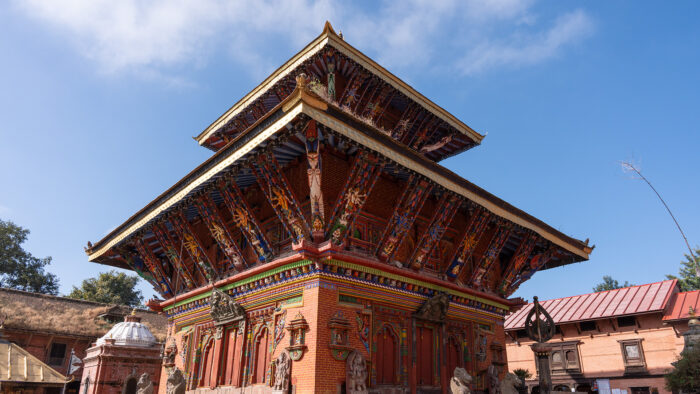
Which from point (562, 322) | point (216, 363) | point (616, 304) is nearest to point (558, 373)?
point (562, 322)

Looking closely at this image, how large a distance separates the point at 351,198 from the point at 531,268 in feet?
28.8

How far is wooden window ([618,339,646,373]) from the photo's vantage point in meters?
24.4

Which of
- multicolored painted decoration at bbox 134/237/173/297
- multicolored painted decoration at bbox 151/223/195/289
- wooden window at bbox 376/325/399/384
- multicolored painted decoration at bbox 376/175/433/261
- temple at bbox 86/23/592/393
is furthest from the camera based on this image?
multicolored painted decoration at bbox 134/237/173/297

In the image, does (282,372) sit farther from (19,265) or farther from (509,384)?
(19,265)

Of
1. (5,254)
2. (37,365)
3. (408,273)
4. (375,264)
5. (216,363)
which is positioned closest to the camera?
(375,264)

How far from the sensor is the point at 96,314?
3616 centimetres

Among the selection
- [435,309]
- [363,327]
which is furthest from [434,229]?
[363,327]

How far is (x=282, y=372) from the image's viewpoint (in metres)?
10.2

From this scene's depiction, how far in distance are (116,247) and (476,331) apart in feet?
39.8

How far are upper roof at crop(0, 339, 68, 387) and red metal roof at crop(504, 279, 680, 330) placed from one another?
2456 cm

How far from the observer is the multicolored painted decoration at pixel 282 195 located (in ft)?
35.3

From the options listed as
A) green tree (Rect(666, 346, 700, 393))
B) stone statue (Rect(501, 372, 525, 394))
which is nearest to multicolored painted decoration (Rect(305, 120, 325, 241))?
stone statue (Rect(501, 372, 525, 394))

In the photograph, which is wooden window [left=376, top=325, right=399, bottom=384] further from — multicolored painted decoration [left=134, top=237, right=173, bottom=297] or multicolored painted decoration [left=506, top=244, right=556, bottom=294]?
multicolored painted decoration [left=134, top=237, right=173, bottom=297]

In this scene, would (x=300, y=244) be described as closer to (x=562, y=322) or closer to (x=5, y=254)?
(x=562, y=322)
